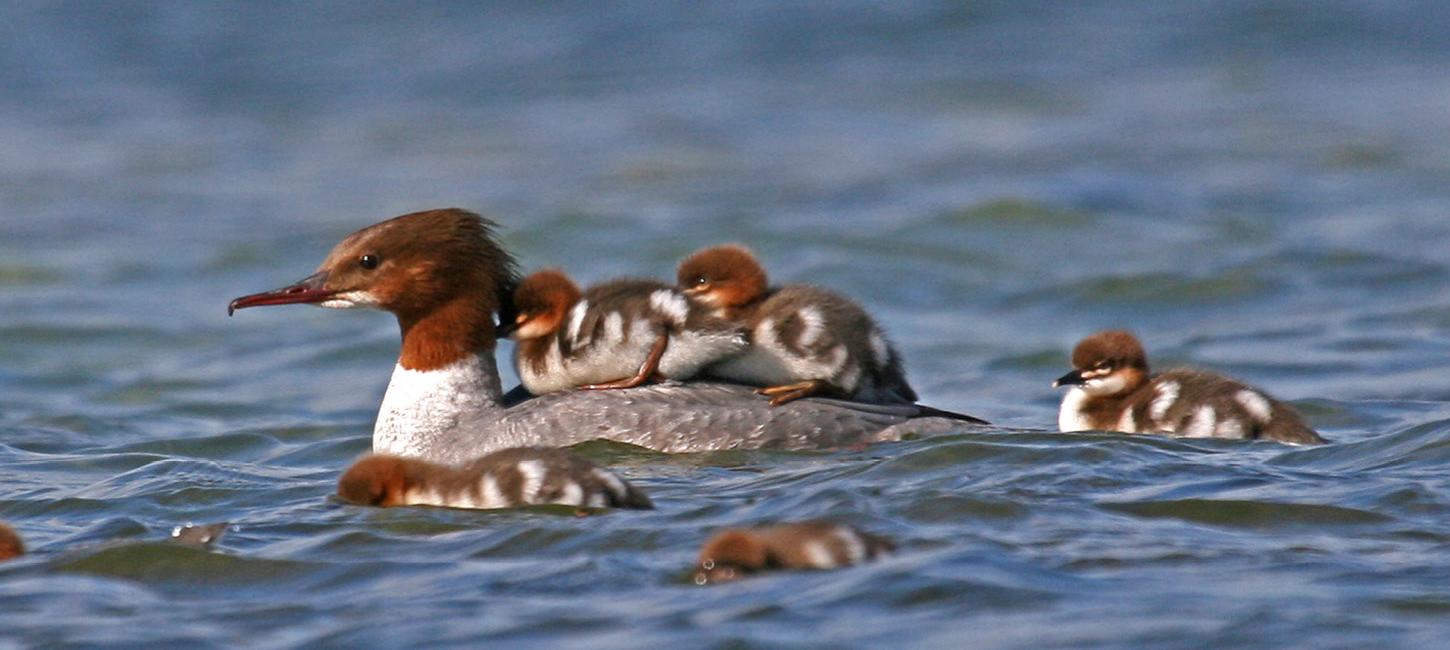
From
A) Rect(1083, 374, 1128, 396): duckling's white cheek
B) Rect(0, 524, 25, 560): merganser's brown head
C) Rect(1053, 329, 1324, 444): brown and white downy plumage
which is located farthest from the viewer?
Rect(1083, 374, 1128, 396): duckling's white cheek

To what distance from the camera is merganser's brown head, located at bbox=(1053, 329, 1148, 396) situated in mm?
8203

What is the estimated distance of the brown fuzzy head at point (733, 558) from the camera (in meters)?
5.63

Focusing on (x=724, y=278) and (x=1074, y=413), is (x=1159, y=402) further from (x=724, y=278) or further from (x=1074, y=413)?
(x=724, y=278)

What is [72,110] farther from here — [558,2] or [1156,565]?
[1156,565]

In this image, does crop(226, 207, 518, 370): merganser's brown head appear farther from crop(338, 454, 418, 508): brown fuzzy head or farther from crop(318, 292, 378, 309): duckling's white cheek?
crop(338, 454, 418, 508): brown fuzzy head

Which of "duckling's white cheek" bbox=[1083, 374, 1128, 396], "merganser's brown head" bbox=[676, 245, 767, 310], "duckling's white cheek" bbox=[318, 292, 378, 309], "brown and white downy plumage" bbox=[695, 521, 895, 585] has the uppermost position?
"duckling's white cheek" bbox=[318, 292, 378, 309]

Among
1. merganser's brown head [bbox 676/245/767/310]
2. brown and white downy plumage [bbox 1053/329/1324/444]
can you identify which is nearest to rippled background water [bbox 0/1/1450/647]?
brown and white downy plumage [bbox 1053/329/1324/444]

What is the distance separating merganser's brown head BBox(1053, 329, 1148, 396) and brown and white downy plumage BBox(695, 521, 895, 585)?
8.76ft

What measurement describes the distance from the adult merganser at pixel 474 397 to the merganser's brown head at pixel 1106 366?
18.3 inches

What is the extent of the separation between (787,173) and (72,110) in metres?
6.69

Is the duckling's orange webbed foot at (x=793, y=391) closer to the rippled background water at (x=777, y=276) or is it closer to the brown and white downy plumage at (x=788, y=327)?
the brown and white downy plumage at (x=788, y=327)

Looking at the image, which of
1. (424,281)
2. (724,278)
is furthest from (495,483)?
(724,278)

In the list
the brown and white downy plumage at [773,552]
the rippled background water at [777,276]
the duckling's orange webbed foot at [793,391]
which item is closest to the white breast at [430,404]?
the rippled background water at [777,276]

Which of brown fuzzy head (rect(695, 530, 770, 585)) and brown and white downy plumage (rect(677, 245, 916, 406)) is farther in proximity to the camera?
brown and white downy plumage (rect(677, 245, 916, 406))
